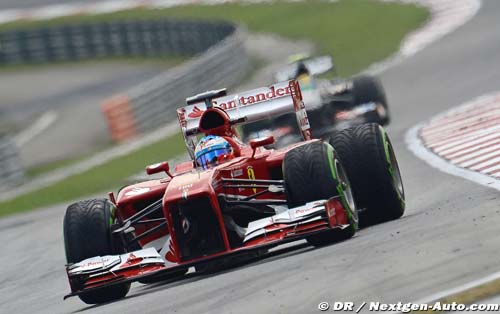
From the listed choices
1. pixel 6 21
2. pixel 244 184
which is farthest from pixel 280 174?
pixel 6 21

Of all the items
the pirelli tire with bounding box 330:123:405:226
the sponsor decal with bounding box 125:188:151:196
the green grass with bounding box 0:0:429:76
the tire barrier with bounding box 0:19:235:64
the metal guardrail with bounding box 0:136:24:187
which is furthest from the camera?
the tire barrier with bounding box 0:19:235:64

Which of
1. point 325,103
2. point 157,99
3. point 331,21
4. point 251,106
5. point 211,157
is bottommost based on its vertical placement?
point 325,103

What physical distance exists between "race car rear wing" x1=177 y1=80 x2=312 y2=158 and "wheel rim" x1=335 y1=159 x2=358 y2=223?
197cm

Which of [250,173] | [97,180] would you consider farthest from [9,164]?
[250,173]

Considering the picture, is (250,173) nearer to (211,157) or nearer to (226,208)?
(211,157)

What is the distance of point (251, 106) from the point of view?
47.5 feet

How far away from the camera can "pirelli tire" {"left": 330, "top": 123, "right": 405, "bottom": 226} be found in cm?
1273

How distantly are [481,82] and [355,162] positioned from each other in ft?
46.1

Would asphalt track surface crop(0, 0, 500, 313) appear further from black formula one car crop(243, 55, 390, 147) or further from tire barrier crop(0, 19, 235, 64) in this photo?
Result: tire barrier crop(0, 19, 235, 64)

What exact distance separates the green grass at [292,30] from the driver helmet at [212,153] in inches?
386

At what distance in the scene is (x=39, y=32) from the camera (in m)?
43.9

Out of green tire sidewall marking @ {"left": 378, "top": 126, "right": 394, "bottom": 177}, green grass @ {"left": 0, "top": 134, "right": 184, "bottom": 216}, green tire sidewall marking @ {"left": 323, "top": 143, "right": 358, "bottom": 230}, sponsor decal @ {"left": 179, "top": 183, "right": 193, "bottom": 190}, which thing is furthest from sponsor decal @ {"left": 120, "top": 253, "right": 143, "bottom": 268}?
green grass @ {"left": 0, "top": 134, "right": 184, "bottom": 216}

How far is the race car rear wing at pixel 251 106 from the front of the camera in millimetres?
14273

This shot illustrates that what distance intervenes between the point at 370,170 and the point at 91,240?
2.84 m
